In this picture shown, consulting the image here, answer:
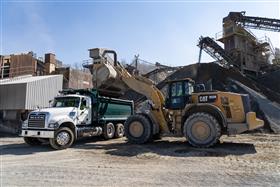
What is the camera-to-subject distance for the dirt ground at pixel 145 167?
279 inches

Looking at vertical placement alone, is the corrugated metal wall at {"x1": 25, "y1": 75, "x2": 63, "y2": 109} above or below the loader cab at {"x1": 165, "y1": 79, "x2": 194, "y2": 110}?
above

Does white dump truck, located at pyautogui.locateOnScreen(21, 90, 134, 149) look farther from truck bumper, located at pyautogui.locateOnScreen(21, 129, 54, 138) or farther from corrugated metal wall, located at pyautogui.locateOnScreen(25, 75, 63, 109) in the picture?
corrugated metal wall, located at pyautogui.locateOnScreen(25, 75, 63, 109)

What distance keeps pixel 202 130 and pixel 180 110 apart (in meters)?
1.55

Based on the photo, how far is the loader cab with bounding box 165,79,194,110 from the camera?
13.3 metres

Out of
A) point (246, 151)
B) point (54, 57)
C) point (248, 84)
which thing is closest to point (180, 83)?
point (246, 151)

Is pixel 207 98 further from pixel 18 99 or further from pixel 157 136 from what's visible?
pixel 18 99

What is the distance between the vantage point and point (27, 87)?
22109mm

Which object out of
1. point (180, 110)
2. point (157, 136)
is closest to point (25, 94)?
point (157, 136)

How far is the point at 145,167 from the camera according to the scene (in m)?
8.69

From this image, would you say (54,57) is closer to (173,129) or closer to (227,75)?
(227,75)

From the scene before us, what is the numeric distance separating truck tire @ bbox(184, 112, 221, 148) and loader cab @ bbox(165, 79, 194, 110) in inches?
46.9

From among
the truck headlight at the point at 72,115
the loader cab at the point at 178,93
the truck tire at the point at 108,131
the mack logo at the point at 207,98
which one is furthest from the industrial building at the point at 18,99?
the mack logo at the point at 207,98

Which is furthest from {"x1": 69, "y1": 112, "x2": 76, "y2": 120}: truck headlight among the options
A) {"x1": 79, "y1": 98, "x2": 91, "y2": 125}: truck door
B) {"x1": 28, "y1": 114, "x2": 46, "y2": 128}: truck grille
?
{"x1": 28, "y1": 114, "x2": 46, "y2": 128}: truck grille

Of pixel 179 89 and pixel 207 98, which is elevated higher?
pixel 179 89
